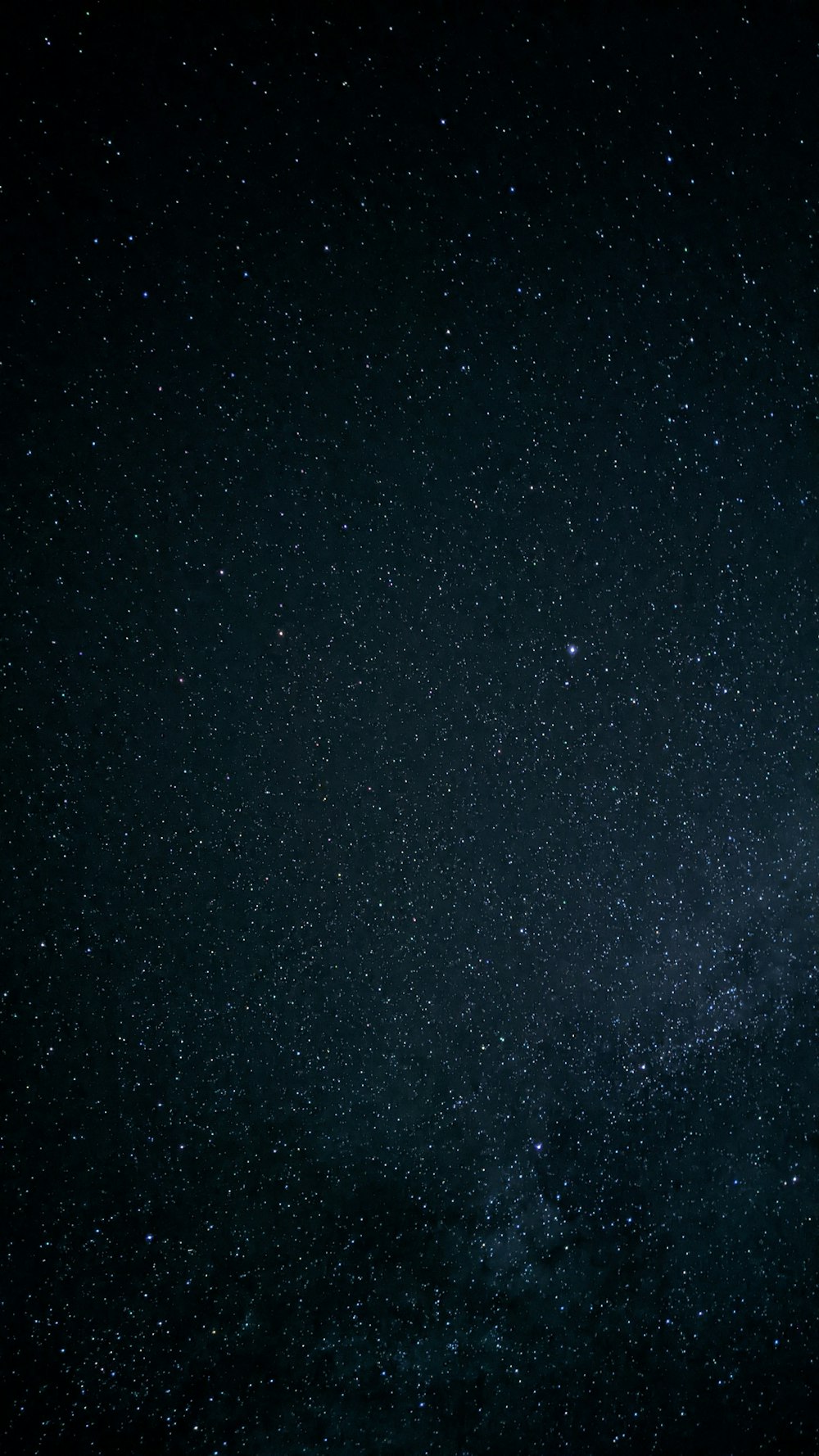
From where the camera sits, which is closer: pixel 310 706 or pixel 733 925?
pixel 310 706

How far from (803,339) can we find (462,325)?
472 mm

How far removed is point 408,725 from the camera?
0.66 m

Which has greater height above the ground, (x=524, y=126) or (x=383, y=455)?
(x=524, y=126)

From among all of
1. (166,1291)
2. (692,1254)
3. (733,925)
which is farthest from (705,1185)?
(166,1291)

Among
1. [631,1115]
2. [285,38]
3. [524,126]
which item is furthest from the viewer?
[631,1115]

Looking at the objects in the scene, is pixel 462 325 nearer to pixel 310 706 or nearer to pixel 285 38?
pixel 285 38

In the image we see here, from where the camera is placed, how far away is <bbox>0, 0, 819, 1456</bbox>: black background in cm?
55

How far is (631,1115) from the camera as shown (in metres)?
0.81

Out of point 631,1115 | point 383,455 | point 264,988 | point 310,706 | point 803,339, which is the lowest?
point 631,1115

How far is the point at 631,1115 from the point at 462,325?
0.83 meters

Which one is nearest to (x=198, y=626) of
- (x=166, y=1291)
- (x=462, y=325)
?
(x=462, y=325)

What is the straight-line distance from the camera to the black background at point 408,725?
55 cm

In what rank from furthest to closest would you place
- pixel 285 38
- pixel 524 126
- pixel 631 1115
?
pixel 631 1115 < pixel 524 126 < pixel 285 38

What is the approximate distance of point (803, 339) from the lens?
86cm
